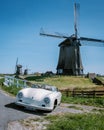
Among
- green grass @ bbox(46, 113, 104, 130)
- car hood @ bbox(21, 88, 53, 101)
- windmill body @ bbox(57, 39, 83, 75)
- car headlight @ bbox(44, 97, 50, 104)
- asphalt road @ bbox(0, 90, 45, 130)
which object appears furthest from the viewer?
windmill body @ bbox(57, 39, 83, 75)

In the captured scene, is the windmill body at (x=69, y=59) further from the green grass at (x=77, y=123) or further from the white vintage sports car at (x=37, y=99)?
the green grass at (x=77, y=123)

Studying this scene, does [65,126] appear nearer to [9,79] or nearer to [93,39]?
[9,79]

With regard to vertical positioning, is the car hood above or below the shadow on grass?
above

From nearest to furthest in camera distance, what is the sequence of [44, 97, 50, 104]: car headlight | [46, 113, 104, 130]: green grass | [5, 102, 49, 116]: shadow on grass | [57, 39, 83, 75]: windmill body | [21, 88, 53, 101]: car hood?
[46, 113, 104, 130]: green grass
[5, 102, 49, 116]: shadow on grass
[44, 97, 50, 104]: car headlight
[21, 88, 53, 101]: car hood
[57, 39, 83, 75]: windmill body

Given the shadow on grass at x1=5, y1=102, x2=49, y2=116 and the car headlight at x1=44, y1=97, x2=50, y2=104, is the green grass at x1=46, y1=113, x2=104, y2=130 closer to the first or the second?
the shadow on grass at x1=5, y1=102, x2=49, y2=116

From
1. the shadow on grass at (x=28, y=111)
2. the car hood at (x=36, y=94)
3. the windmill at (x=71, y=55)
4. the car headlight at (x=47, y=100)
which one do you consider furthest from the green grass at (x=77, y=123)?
the windmill at (x=71, y=55)

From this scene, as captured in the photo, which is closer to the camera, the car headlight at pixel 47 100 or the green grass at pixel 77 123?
the green grass at pixel 77 123

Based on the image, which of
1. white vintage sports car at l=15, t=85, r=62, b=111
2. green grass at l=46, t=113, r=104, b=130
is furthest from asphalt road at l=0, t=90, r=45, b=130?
green grass at l=46, t=113, r=104, b=130

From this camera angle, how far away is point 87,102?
50.5 feet

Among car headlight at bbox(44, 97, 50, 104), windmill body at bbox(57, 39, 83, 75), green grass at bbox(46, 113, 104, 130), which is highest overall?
windmill body at bbox(57, 39, 83, 75)

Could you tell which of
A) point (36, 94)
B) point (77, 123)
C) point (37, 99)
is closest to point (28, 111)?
point (37, 99)

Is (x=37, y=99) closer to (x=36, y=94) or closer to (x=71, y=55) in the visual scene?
(x=36, y=94)

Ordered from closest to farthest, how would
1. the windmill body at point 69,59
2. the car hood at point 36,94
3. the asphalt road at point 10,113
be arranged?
the asphalt road at point 10,113 < the car hood at point 36,94 < the windmill body at point 69,59

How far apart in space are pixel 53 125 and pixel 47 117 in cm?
143
